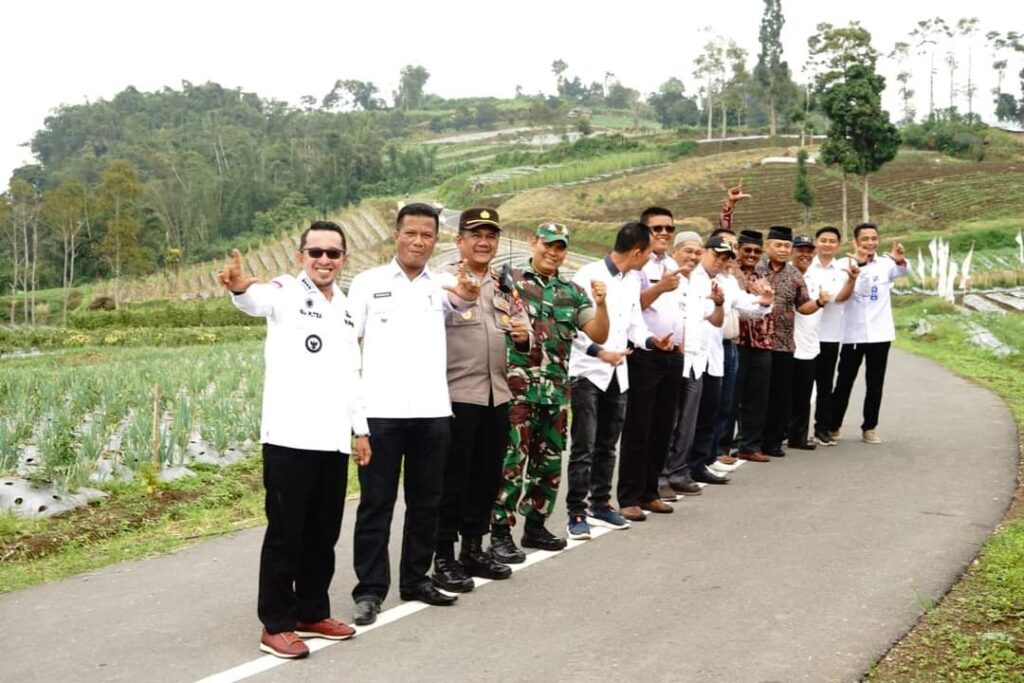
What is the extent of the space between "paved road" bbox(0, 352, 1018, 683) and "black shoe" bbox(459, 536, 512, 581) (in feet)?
0.33

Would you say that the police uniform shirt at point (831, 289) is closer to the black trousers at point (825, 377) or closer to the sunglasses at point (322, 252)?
the black trousers at point (825, 377)

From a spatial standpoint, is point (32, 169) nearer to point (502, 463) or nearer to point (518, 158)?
point (518, 158)

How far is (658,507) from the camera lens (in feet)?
26.5

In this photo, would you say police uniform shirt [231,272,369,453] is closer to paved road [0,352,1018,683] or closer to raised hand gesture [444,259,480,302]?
raised hand gesture [444,259,480,302]

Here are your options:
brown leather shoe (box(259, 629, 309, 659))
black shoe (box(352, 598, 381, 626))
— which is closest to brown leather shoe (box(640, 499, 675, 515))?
black shoe (box(352, 598, 381, 626))

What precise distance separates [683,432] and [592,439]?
5.04ft

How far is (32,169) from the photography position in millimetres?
120562

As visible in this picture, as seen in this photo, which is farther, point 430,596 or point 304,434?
point 430,596

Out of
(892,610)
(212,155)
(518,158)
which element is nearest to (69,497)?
(892,610)

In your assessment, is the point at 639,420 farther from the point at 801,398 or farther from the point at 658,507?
the point at 801,398

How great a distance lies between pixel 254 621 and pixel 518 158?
94.6 meters

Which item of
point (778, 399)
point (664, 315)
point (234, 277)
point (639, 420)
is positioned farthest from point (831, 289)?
point (234, 277)

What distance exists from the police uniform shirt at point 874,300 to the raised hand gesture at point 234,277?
7512 mm

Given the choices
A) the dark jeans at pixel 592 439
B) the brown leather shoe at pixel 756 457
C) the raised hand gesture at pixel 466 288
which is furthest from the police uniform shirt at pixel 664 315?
the raised hand gesture at pixel 466 288
